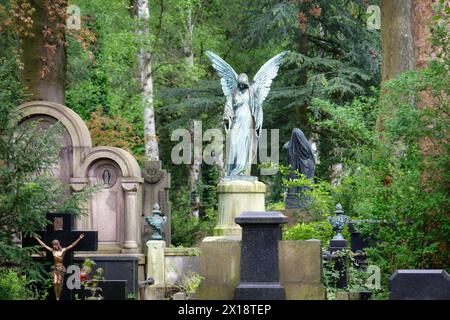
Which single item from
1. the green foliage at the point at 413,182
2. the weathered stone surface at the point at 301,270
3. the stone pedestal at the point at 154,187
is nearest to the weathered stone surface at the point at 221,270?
the weathered stone surface at the point at 301,270

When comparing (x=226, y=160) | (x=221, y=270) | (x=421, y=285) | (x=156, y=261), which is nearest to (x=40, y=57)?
(x=226, y=160)

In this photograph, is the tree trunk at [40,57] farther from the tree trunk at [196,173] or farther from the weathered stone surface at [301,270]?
the tree trunk at [196,173]

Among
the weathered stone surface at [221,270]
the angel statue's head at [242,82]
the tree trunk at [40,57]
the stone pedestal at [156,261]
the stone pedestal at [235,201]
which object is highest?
the tree trunk at [40,57]

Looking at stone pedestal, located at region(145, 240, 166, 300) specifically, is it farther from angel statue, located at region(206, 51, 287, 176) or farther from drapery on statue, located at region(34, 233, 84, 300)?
drapery on statue, located at region(34, 233, 84, 300)

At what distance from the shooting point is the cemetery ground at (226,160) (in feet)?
43.6

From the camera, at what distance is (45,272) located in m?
15.1

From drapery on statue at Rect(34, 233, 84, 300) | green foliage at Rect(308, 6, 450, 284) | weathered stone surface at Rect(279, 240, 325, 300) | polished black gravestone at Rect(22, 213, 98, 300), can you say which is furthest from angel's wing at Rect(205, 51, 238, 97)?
weathered stone surface at Rect(279, 240, 325, 300)

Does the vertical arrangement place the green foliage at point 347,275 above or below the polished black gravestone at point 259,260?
below

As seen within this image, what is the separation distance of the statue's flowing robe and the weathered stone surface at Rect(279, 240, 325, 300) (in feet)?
39.6

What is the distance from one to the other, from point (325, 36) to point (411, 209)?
86.3 ft

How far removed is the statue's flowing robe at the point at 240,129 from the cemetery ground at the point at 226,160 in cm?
4

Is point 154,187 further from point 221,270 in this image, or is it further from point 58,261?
point 221,270

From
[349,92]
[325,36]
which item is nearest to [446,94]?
[349,92]
